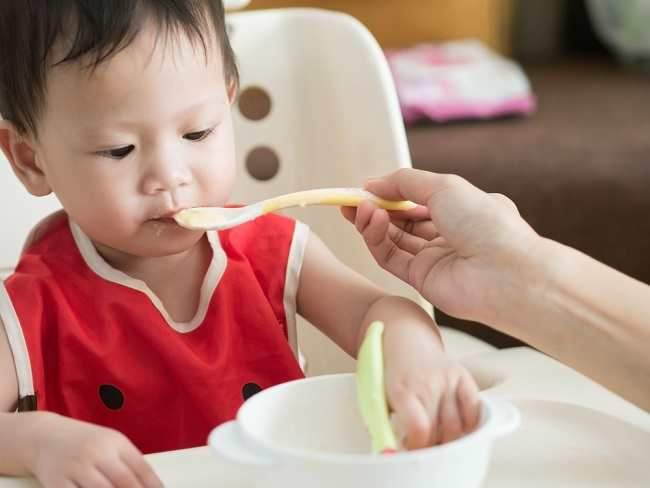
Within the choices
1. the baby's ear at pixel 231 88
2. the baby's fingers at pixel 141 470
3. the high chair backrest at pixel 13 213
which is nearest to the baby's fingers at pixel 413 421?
the baby's fingers at pixel 141 470

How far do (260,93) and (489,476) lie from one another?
1.86 feet

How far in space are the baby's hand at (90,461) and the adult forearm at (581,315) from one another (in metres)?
0.28

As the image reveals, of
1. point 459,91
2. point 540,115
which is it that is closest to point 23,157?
point 459,91

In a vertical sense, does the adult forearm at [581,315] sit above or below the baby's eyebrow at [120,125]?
below

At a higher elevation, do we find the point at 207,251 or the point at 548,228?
the point at 207,251

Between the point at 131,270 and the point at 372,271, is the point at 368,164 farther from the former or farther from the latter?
the point at 131,270

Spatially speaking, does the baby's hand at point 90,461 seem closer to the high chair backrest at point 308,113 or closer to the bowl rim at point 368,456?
the bowl rim at point 368,456

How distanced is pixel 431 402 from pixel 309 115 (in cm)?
56

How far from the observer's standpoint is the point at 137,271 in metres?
0.87

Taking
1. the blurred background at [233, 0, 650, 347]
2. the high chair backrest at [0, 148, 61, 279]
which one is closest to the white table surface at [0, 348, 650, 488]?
the high chair backrest at [0, 148, 61, 279]

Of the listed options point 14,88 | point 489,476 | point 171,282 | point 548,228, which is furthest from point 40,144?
point 548,228

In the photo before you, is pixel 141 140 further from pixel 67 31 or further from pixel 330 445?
pixel 330 445

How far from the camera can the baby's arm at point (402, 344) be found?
580 mm

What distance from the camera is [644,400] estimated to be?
2.29ft
